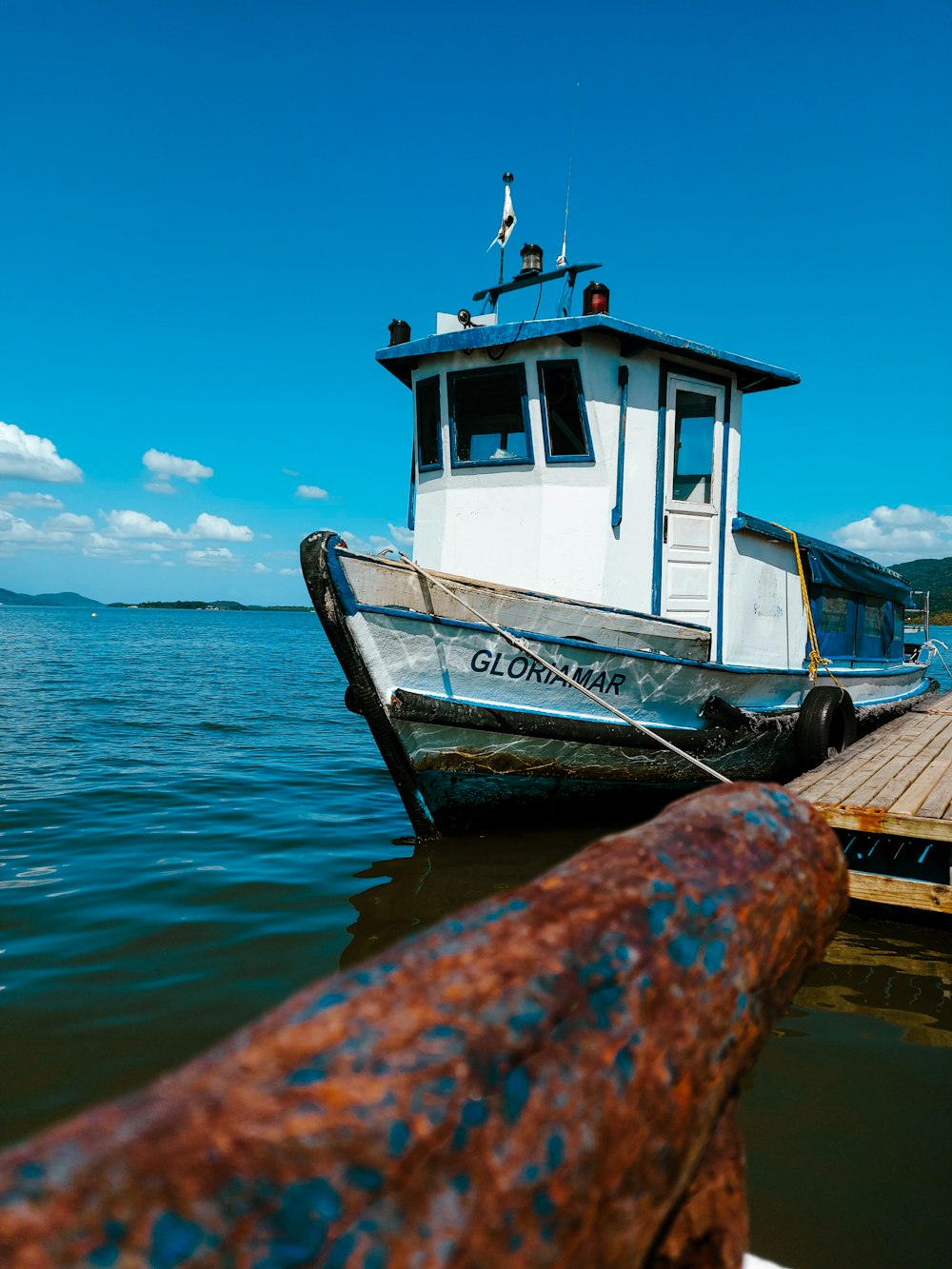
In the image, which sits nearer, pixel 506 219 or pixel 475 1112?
pixel 475 1112

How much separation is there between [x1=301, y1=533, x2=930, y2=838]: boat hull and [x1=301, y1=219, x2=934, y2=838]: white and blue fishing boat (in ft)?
0.05

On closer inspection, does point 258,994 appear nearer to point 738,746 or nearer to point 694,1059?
point 694,1059

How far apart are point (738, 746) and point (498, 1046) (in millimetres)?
6856

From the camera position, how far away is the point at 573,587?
7.41 m

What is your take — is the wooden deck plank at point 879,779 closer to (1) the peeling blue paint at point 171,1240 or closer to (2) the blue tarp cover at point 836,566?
(2) the blue tarp cover at point 836,566

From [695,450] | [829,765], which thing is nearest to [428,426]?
[695,450]

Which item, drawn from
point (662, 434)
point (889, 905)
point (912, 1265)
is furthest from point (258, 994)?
point (662, 434)

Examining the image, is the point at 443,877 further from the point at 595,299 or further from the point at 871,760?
the point at 595,299

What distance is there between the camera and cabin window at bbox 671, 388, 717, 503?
7844 mm

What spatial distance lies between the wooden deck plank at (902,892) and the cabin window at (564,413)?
4253 millimetres

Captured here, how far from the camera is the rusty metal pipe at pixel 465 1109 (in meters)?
0.76

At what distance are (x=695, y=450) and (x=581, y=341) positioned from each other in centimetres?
171

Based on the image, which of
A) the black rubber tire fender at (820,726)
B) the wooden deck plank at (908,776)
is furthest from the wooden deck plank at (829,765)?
the wooden deck plank at (908,776)

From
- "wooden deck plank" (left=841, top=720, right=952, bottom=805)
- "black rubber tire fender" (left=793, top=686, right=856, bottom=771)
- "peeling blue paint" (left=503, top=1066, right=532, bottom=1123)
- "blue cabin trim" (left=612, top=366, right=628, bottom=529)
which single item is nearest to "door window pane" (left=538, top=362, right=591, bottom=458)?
"blue cabin trim" (left=612, top=366, right=628, bottom=529)
